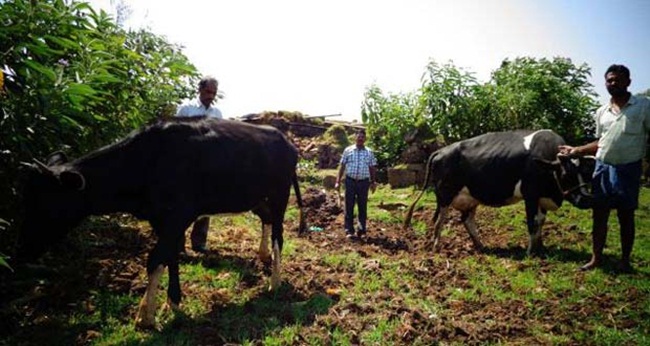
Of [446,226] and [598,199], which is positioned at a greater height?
[598,199]

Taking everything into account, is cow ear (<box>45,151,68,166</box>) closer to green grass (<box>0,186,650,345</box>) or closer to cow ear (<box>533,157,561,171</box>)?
green grass (<box>0,186,650,345</box>)

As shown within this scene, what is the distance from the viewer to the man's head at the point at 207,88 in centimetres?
609

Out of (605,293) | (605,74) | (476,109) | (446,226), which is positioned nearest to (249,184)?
(605,293)

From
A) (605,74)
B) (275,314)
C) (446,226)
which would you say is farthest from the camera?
(446,226)

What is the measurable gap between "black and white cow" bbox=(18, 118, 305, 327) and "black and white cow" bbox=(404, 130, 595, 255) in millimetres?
4198

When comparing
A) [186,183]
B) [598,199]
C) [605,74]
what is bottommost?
[598,199]

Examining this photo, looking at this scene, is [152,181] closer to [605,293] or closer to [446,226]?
[605,293]

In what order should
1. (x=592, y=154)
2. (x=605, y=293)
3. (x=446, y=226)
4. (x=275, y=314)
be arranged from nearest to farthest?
(x=275, y=314), (x=605, y=293), (x=592, y=154), (x=446, y=226)

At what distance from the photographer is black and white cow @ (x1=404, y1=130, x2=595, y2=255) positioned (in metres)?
6.81

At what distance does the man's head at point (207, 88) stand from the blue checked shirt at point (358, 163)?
12.0ft

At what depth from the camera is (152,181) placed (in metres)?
4.23

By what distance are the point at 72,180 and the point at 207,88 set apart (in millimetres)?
2763

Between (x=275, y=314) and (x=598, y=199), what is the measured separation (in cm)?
442

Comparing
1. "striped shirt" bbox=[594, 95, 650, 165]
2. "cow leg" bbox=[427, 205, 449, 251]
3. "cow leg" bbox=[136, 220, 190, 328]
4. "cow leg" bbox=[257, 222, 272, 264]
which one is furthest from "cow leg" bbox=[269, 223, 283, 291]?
"striped shirt" bbox=[594, 95, 650, 165]
